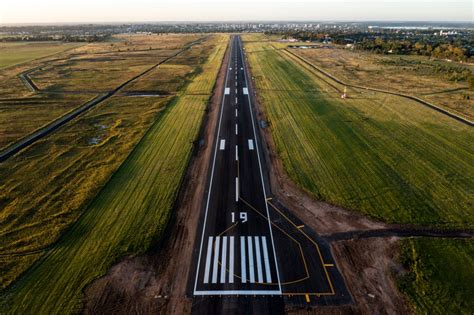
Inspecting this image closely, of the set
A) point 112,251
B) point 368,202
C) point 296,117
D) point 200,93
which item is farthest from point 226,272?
point 200,93

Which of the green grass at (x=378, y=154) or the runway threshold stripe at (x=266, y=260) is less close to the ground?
the green grass at (x=378, y=154)

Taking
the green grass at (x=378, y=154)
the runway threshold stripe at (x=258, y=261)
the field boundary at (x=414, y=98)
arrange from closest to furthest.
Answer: the runway threshold stripe at (x=258, y=261) < the green grass at (x=378, y=154) < the field boundary at (x=414, y=98)

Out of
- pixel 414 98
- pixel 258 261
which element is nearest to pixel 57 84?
pixel 258 261

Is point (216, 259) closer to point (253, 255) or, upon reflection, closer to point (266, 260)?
point (253, 255)

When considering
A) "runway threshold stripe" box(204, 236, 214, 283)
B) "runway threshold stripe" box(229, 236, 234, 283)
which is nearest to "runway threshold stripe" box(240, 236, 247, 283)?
"runway threshold stripe" box(229, 236, 234, 283)

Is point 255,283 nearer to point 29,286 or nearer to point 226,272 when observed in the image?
point 226,272

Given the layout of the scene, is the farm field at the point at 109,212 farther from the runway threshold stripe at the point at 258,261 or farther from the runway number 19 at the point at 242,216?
the runway threshold stripe at the point at 258,261

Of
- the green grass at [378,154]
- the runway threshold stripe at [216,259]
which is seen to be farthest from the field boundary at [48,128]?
the green grass at [378,154]
